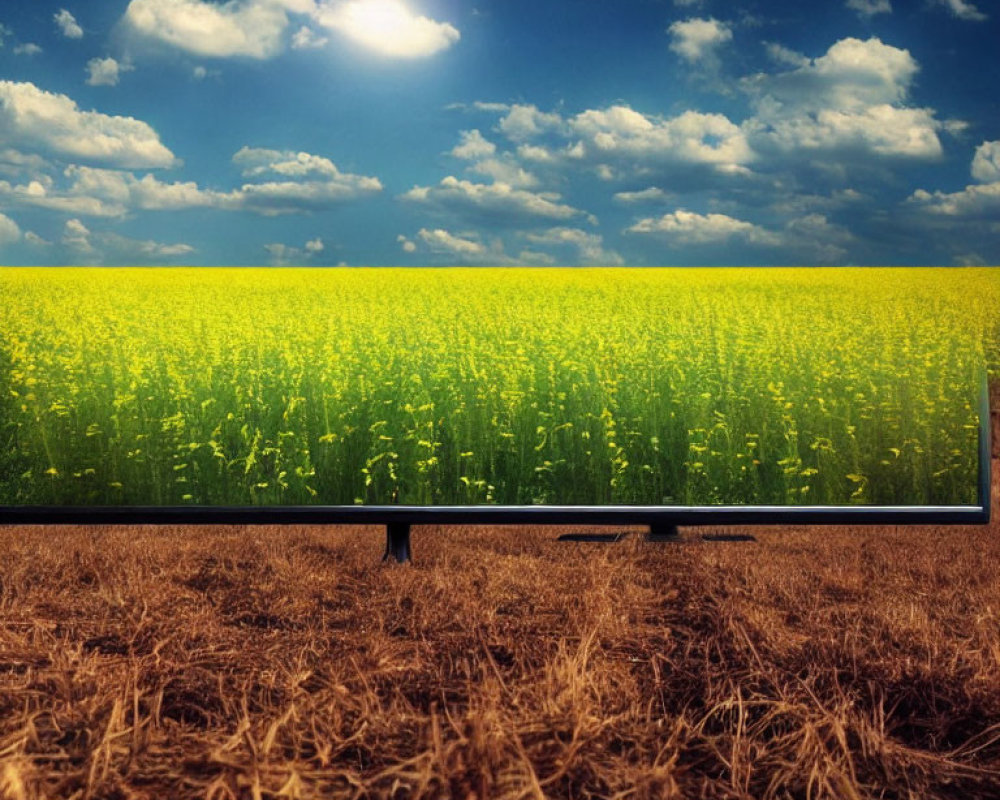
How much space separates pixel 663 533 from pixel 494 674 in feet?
6.39

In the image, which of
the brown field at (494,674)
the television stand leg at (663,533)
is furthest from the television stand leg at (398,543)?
the television stand leg at (663,533)

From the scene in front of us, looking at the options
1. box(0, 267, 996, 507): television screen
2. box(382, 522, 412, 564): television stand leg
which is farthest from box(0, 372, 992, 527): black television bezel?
box(0, 267, 996, 507): television screen

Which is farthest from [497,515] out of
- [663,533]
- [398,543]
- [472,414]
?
[472,414]

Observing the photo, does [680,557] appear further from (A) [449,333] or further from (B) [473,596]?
(A) [449,333]

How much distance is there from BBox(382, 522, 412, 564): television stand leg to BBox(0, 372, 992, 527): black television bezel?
22 centimetres

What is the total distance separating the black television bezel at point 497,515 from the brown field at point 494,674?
9.8 inches

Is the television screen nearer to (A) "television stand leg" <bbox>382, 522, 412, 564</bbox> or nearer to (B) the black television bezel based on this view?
(A) "television stand leg" <bbox>382, 522, 412, 564</bbox>

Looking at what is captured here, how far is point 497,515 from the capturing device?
15.1 feet

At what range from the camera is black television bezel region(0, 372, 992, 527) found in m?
4.60

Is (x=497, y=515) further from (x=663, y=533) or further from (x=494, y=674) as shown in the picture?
(x=494, y=674)

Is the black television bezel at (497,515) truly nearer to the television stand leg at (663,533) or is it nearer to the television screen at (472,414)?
the television stand leg at (663,533)

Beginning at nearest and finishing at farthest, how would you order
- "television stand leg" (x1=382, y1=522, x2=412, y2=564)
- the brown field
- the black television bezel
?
the brown field, the black television bezel, "television stand leg" (x1=382, y1=522, x2=412, y2=564)

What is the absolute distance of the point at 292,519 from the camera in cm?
464

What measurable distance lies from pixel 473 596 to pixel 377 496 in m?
1.21
